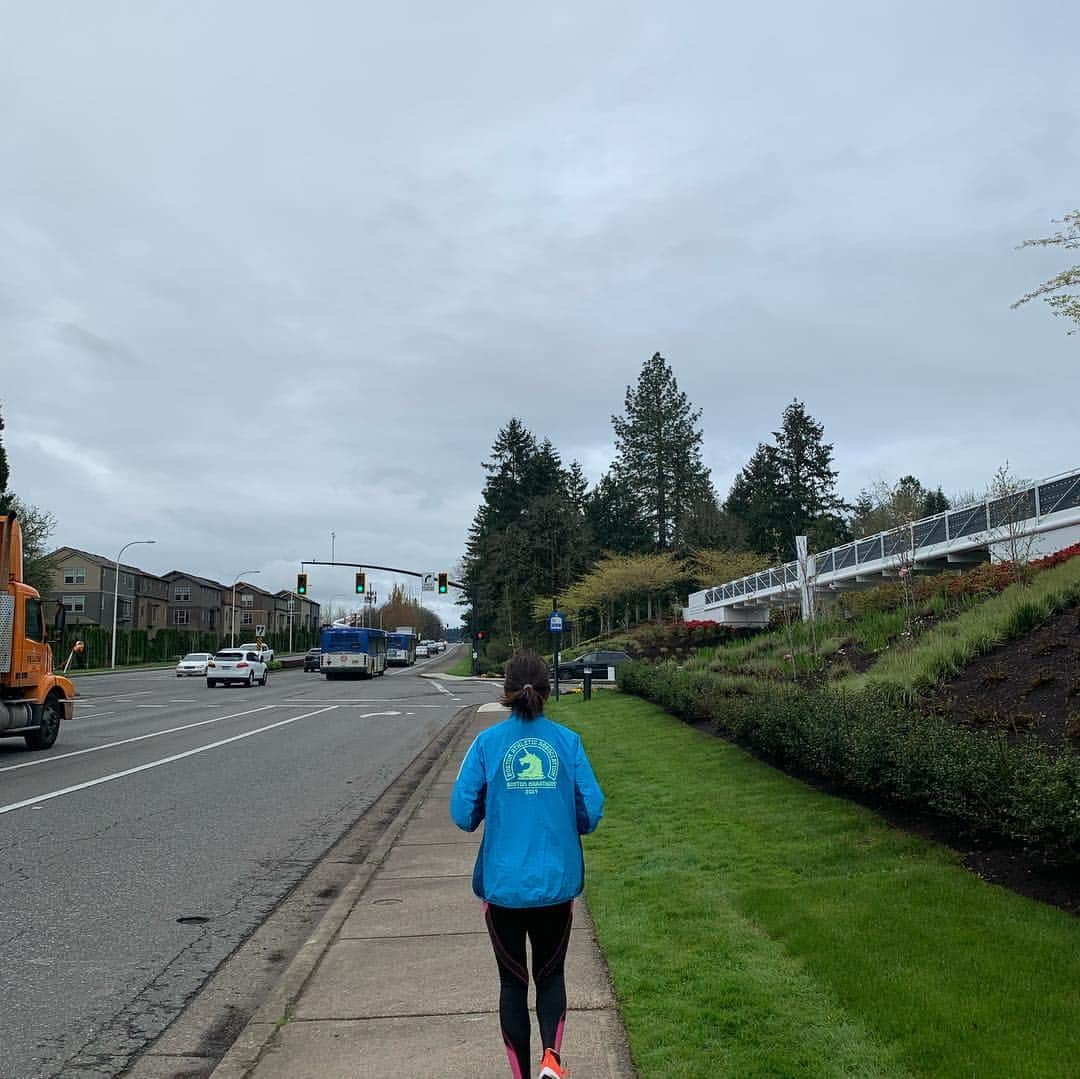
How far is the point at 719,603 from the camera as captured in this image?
4481 centimetres

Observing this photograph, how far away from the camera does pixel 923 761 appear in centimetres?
752

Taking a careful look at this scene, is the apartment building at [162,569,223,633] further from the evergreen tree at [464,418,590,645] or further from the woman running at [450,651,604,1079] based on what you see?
the woman running at [450,651,604,1079]

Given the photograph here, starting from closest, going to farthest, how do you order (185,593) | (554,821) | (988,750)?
(554,821) → (988,750) → (185,593)

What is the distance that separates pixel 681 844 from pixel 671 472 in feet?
248

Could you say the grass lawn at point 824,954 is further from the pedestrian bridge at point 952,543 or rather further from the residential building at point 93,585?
the residential building at point 93,585

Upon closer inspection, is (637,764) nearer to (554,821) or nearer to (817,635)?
(817,635)

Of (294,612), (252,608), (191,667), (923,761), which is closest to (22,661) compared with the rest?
(923,761)

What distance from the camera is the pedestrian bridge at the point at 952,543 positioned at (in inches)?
776

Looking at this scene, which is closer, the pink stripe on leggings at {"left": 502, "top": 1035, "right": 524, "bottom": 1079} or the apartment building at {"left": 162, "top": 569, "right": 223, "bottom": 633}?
the pink stripe on leggings at {"left": 502, "top": 1035, "right": 524, "bottom": 1079}

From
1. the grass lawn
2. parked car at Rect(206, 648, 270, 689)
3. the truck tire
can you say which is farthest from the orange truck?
parked car at Rect(206, 648, 270, 689)

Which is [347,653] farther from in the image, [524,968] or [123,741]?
[524,968]

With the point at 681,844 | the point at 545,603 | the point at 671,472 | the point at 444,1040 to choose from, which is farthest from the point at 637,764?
the point at 671,472

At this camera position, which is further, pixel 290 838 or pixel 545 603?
pixel 545 603

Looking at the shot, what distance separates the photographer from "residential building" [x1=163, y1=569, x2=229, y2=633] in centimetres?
11625
